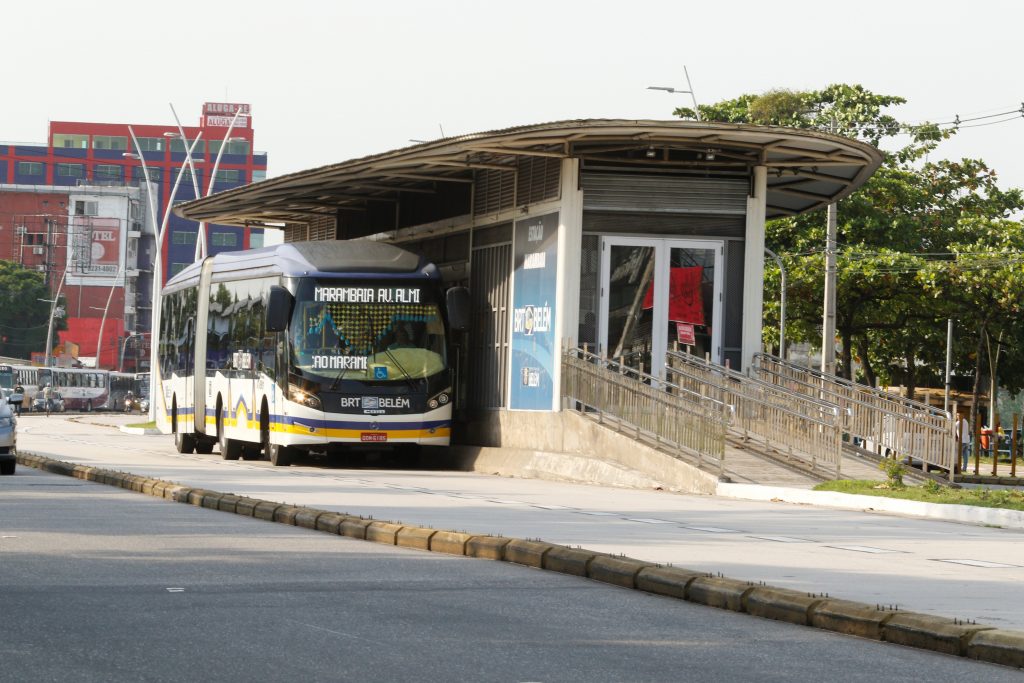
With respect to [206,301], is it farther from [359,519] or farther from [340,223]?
[359,519]

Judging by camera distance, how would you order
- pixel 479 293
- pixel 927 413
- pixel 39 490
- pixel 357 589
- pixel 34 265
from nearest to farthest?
pixel 357 589
pixel 39 490
pixel 927 413
pixel 479 293
pixel 34 265

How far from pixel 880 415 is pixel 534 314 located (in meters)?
6.24

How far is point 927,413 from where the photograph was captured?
24500 millimetres

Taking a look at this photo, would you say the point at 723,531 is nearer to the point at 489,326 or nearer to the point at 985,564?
the point at 985,564

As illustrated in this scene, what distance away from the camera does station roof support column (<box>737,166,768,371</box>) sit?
2762cm

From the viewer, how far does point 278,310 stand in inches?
1116

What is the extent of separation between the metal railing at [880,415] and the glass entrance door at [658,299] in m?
1.15

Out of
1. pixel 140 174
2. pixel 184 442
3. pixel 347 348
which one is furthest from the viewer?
pixel 140 174

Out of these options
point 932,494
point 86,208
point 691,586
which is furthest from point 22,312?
point 691,586

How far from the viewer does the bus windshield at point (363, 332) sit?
28516 millimetres

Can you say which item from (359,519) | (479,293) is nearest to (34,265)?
(479,293)

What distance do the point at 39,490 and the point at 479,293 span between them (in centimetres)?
1183

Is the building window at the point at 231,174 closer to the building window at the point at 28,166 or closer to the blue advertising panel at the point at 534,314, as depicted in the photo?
the building window at the point at 28,166

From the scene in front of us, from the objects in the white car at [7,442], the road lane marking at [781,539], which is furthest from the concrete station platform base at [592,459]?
the white car at [7,442]
